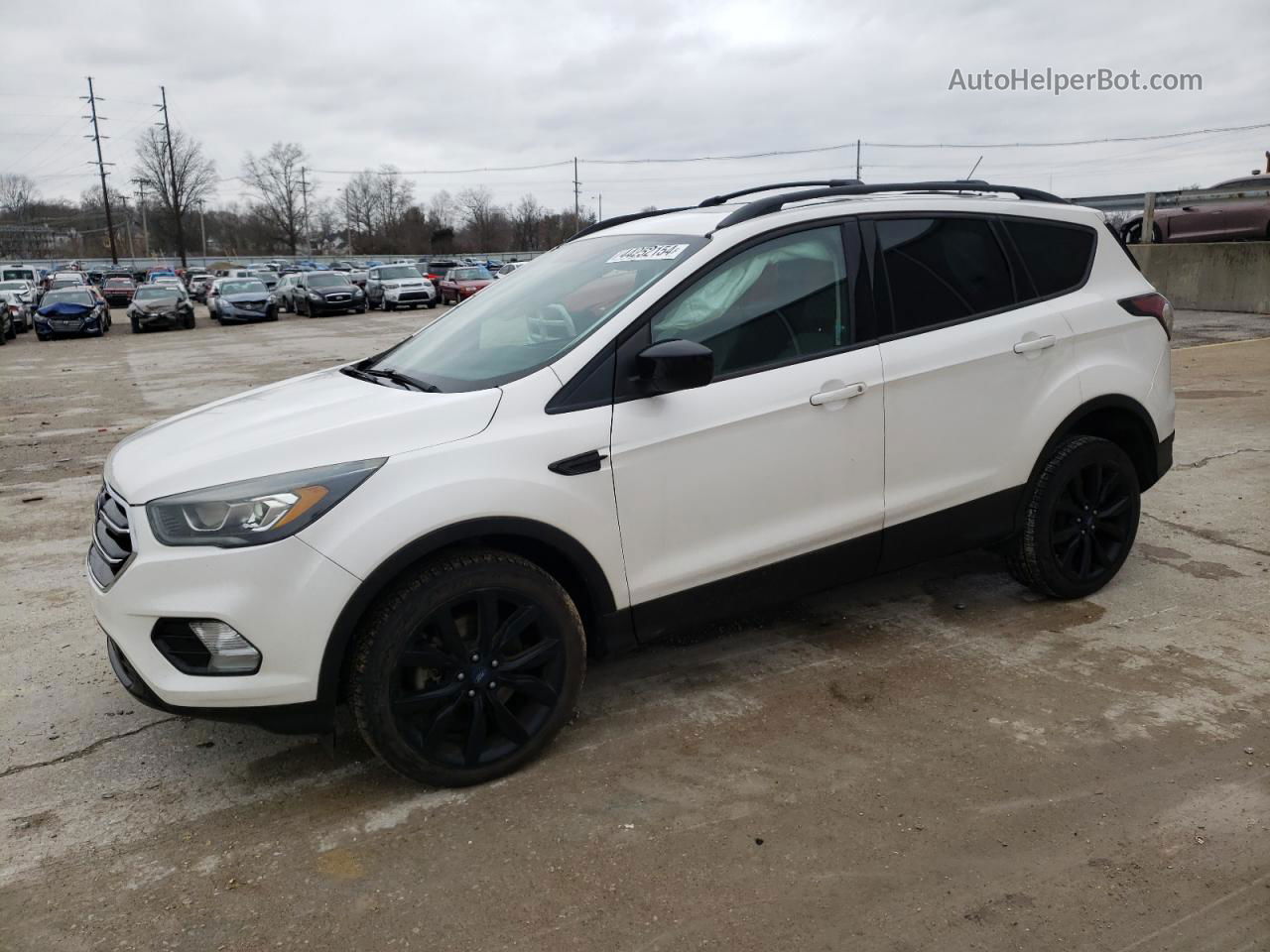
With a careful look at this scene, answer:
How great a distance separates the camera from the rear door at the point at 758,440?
336cm

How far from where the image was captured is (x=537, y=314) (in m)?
3.83

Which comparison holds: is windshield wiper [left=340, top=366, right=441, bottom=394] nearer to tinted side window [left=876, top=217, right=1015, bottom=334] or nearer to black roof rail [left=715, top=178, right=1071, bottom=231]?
black roof rail [left=715, top=178, right=1071, bottom=231]

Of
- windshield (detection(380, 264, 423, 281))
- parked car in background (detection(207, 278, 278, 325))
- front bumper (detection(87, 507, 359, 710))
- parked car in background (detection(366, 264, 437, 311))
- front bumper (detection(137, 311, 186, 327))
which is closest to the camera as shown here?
front bumper (detection(87, 507, 359, 710))

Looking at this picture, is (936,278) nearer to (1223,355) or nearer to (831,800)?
(831,800)

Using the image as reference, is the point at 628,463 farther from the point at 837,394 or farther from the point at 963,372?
the point at 963,372

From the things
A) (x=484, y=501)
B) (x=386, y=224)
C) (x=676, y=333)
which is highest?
(x=386, y=224)

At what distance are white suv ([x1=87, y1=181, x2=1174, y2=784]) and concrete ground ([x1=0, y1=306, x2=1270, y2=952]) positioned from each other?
36cm

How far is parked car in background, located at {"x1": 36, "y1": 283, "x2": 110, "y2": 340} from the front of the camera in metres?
26.4

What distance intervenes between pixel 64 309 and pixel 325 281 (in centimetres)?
866

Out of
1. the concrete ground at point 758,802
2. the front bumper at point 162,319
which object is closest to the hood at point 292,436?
the concrete ground at point 758,802

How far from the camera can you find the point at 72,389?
15078 mm

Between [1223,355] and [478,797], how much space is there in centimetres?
1237

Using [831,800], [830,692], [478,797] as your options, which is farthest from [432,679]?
[830,692]

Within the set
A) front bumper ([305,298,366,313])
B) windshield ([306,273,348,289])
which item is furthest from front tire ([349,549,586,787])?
windshield ([306,273,348,289])
